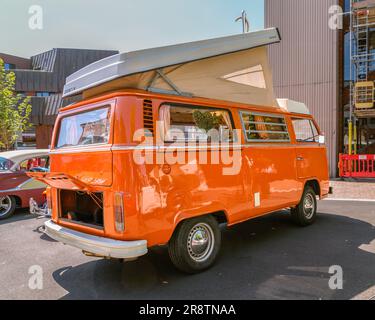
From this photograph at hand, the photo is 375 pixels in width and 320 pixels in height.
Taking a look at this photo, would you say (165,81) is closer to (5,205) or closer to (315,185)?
(315,185)

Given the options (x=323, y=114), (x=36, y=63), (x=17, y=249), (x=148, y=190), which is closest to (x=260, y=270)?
(x=148, y=190)

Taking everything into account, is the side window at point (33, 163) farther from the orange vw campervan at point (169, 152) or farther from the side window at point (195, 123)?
the side window at point (195, 123)

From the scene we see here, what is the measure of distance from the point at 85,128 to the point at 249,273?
9.33ft

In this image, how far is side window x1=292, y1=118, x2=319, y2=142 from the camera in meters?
6.27

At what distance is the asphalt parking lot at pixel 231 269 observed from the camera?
12.2ft

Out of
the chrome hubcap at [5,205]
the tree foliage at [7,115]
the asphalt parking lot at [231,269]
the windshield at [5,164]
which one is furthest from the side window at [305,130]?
the tree foliage at [7,115]

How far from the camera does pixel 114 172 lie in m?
3.61

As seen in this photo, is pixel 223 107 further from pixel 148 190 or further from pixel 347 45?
pixel 347 45

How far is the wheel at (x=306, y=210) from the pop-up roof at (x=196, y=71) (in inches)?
80.3

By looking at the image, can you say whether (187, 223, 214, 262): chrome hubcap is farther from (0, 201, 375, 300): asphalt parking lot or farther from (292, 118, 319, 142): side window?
(292, 118, 319, 142): side window

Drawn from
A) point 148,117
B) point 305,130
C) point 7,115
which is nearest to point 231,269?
point 148,117

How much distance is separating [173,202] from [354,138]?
1236 centimetres

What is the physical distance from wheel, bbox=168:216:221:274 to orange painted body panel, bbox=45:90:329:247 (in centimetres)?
18

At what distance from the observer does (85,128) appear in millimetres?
4363
